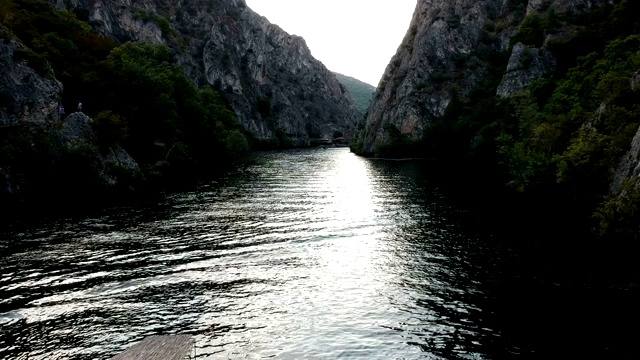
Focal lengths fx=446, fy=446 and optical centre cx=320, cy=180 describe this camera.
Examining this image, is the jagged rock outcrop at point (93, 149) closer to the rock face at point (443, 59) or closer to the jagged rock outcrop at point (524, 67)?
the jagged rock outcrop at point (524, 67)

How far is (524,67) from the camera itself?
392ft

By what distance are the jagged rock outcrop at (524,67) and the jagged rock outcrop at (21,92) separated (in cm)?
10559

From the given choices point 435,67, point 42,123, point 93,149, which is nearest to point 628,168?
point 93,149

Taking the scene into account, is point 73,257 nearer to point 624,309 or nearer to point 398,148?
point 624,309

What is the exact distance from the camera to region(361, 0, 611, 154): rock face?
15475 centimetres

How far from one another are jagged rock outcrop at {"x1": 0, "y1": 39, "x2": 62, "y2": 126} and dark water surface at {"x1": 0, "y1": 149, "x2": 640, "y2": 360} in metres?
22.5

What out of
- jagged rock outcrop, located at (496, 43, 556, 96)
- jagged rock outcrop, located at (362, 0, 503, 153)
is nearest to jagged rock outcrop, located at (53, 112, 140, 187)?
jagged rock outcrop, located at (496, 43, 556, 96)

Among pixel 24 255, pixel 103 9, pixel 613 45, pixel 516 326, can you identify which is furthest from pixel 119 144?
pixel 103 9

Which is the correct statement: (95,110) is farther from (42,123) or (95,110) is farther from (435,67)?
(435,67)

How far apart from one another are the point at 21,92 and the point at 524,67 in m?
114

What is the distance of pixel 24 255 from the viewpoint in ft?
97.3

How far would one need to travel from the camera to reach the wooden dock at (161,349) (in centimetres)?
1390

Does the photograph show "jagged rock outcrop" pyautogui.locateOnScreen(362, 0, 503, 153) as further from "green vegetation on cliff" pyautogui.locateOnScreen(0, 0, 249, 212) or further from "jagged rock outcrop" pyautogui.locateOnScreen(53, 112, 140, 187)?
"jagged rock outcrop" pyautogui.locateOnScreen(53, 112, 140, 187)

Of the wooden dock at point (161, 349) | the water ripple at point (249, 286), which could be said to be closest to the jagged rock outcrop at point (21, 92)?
the water ripple at point (249, 286)
